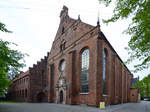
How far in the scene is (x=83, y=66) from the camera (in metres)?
23.6

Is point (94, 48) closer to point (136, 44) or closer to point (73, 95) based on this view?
point (73, 95)

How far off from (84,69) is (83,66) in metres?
0.55

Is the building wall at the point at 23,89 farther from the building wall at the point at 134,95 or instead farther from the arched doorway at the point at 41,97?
the building wall at the point at 134,95

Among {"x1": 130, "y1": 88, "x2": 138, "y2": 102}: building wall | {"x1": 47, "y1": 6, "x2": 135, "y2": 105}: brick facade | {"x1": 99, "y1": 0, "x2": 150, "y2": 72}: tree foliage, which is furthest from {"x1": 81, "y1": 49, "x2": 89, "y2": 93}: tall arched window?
{"x1": 130, "y1": 88, "x2": 138, "y2": 102}: building wall

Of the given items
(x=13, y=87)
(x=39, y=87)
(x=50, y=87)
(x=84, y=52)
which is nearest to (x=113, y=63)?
(x=84, y=52)

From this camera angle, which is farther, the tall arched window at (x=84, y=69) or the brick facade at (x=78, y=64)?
the tall arched window at (x=84, y=69)

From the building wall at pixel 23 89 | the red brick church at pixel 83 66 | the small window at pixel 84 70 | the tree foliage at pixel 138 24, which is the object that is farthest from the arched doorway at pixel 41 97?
the tree foliage at pixel 138 24

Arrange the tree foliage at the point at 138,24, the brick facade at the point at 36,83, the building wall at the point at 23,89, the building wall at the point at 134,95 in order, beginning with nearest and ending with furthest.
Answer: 1. the tree foliage at the point at 138,24
2. the brick facade at the point at 36,83
3. the building wall at the point at 23,89
4. the building wall at the point at 134,95

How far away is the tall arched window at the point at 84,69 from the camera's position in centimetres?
2242

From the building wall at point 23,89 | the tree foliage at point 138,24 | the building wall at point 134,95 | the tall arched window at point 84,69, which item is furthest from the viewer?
the building wall at point 134,95

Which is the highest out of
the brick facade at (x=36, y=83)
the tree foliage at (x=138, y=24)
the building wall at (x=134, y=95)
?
the tree foliage at (x=138, y=24)

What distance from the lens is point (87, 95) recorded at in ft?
68.8

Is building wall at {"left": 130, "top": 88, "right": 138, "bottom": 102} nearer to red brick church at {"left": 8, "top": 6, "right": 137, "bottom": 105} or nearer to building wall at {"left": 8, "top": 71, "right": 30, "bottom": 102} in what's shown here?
red brick church at {"left": 8, "top": 6, "right": 137, "bottom": 105}

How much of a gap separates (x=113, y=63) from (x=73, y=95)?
906 centimetres
